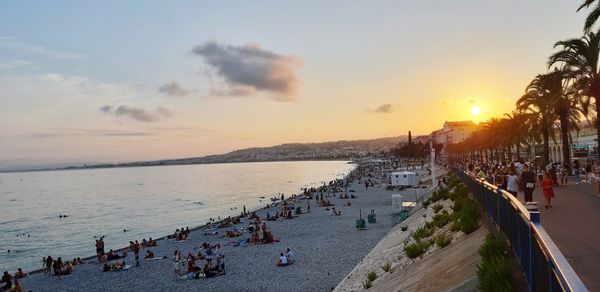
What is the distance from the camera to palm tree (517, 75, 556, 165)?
33075 mm

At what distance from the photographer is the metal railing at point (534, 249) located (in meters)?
3.55

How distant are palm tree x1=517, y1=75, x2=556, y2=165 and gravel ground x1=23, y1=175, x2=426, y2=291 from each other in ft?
45.8

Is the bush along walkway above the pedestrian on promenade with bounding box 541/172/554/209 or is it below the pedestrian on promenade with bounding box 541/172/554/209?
below

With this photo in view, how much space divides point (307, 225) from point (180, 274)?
18.9 metres

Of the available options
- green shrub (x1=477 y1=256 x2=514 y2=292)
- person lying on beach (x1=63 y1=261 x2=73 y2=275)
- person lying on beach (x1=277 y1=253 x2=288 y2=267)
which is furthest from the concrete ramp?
person lying on beach (x1=63 y1=261 x2=73 y2=275)

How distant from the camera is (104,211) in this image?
88125 mm

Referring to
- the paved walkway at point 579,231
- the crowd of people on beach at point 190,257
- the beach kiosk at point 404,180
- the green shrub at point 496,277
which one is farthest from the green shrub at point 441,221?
the beach kiosk at point 404,180

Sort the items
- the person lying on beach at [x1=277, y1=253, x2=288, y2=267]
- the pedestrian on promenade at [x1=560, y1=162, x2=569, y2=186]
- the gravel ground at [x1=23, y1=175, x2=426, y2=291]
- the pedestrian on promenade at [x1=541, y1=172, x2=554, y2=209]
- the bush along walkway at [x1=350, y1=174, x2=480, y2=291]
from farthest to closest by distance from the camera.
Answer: the person lying on beach at [x1=277, y1=253, x2=288, y2=267]
the gravel ground at [x1=23, y1=175, x2=426, y2=291]
the pedestrian on promenade at [x1=560, y1=162, x2=569, y2=186]
the pedestrian on promenade at [x1=541, y1=172, x2=554, y2=209]
the bush along walkway at [x1=350, y1=174, x2=480, y2=291]

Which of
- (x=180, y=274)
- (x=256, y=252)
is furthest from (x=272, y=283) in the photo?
(x=256, y=252)

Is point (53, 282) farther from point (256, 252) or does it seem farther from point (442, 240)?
point (442, 240)

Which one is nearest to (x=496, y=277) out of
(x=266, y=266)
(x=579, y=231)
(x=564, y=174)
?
(x=579, y=231)

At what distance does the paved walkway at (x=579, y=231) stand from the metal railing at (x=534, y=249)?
904 mm

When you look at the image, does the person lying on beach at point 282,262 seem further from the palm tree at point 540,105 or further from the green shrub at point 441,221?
the palm tree at point 540,105

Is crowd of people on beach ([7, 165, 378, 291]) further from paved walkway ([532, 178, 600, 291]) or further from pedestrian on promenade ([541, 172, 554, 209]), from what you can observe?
paved walkway ([532, 178, 600, 291])
